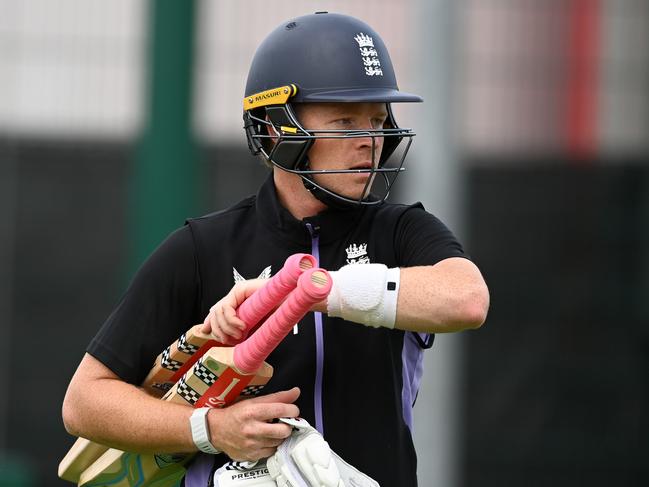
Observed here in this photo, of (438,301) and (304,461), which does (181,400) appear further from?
(438,301)

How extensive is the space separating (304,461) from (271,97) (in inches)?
42.1

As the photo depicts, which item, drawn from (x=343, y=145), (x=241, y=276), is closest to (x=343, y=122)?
(x=343, y=145)

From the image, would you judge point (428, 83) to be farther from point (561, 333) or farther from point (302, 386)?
point (302, 386)

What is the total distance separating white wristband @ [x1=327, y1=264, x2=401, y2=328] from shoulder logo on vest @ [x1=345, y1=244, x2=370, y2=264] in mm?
327

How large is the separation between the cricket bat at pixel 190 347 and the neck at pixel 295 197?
1.49 ft

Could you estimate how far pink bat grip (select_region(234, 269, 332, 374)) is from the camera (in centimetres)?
323

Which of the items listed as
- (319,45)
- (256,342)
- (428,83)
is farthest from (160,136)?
(256,342)

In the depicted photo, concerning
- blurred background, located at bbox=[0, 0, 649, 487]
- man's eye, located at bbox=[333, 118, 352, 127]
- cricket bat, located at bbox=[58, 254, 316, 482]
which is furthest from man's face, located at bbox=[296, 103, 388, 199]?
blurred background, located at bbox=[0, 0, 649, 487]

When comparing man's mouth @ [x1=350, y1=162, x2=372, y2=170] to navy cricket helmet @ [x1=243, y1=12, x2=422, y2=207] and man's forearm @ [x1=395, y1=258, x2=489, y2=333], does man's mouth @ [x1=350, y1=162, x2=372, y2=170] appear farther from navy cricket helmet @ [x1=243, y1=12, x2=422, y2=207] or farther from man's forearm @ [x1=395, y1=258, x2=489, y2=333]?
man's forearm @ [x1=395, y1=258, x2=489, y2=333]

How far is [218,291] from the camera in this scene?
3.75 m

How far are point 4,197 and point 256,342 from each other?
6.26 m

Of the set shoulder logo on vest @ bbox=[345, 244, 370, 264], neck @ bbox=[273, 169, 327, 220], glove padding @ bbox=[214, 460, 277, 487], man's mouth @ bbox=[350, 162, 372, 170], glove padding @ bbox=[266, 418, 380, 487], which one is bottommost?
glove padding @ bbox=[214, 460, 277, 487]

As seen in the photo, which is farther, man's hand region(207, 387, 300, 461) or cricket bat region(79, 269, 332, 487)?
man's hand region(207, 387, 300, 461)

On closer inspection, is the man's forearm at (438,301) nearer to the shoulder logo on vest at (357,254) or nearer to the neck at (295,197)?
the shoulder logo on vest at (357,254)
